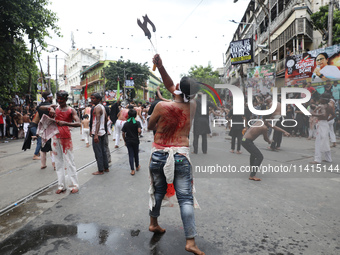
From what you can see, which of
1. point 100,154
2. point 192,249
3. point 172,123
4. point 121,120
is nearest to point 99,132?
point 100,154

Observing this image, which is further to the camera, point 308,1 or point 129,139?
point 308,1

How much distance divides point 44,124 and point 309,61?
50.6 ft

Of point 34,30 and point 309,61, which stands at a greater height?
point 34,30

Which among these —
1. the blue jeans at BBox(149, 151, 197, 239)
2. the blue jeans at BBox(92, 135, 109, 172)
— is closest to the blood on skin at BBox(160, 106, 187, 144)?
the blue jeans at BBox(149, 151, 197, 239)

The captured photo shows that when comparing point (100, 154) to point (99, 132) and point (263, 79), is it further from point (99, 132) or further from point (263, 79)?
point (263, 79)

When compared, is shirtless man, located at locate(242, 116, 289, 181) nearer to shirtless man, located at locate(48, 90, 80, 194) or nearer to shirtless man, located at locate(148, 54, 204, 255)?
shirtless man, located at locate(148, 54, 204, 255)

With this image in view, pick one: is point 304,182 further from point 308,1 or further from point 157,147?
point 308,1

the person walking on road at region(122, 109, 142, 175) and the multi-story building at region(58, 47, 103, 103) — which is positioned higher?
the multi-story building at region(58, 47, 103, 103)

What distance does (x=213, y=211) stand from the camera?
3479 millimetres

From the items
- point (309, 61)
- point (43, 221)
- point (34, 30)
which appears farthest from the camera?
point (309, 61)

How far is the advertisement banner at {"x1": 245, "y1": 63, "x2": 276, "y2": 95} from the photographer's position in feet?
64.7

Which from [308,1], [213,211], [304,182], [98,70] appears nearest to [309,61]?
[308,1]

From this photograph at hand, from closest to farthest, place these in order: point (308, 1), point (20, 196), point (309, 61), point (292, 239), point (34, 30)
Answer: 1. point (292, 239)
2. point (20, 196)
3. point (34, 30)
4. point (309, 61)
5. point (308, 1)

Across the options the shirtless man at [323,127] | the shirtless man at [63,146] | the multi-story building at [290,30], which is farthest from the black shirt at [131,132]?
the multi-story building at [290,30]
